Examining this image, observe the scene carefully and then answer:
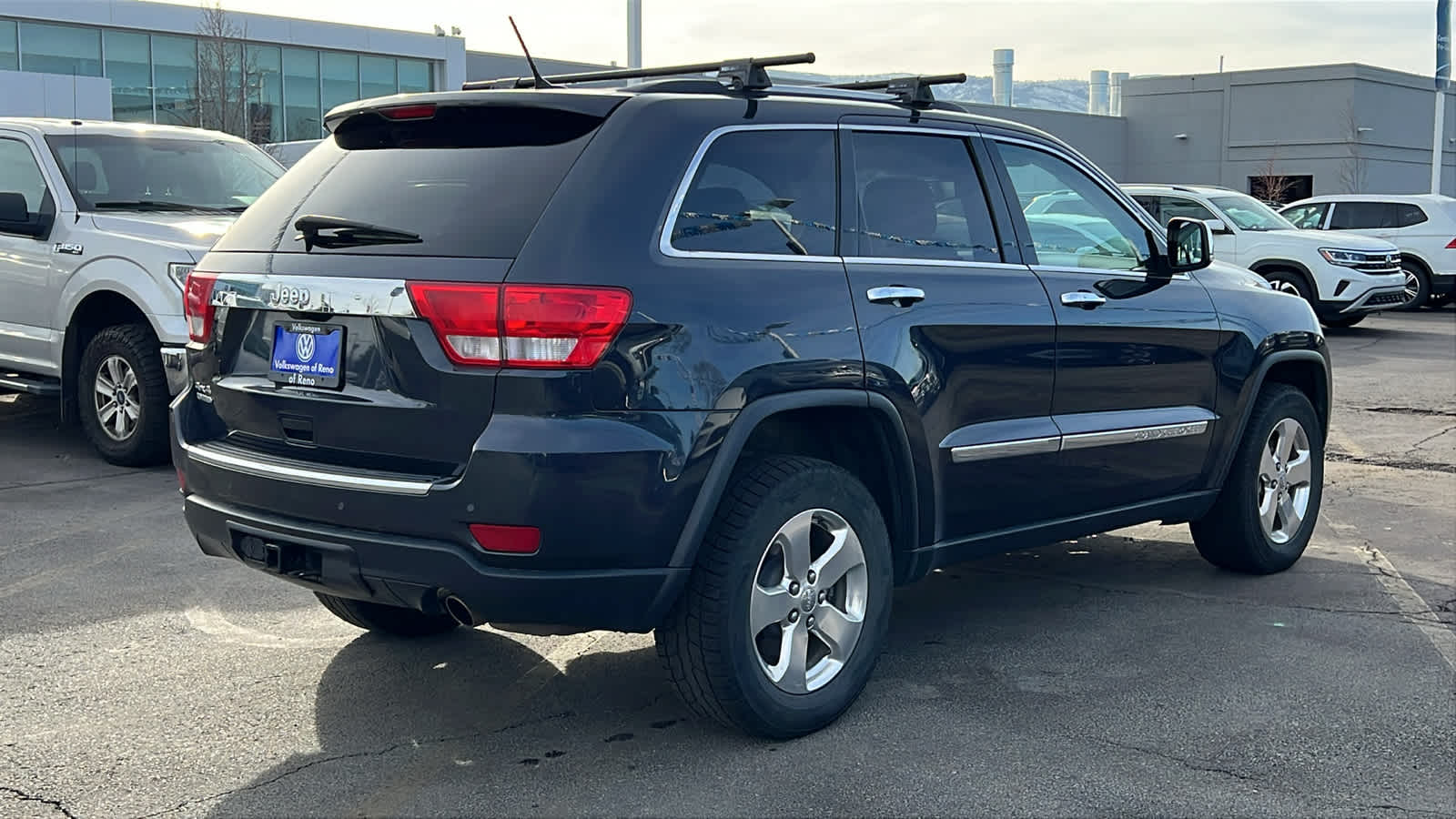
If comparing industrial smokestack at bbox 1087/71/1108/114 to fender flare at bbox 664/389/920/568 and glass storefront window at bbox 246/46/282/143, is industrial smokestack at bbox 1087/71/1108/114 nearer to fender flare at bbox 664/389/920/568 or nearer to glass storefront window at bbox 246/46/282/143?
glass storefront window at bbox 246/46/282/143

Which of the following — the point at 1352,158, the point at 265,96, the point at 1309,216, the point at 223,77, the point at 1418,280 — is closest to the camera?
the point at 1418,280

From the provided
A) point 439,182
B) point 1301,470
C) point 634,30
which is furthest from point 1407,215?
point 439,182

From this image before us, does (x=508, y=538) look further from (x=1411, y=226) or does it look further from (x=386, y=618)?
(x=1411, y=226)

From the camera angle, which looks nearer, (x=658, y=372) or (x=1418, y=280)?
(x=658, y=372)

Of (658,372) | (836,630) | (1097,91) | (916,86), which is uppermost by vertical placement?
(1097,91)

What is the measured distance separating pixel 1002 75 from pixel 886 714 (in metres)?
81.1

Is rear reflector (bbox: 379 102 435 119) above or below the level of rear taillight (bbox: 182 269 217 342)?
above

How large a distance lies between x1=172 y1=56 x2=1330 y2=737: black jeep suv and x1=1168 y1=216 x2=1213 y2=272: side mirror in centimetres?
58

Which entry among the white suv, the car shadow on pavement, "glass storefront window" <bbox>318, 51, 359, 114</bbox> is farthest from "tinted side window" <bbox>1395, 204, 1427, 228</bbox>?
"glass storefront window" <bbox>318, 51, 359, 114</bbox>

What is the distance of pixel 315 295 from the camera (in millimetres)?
4098

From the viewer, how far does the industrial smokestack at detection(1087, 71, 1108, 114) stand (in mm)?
80188

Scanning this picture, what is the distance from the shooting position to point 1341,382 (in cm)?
1373

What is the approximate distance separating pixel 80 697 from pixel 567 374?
2.05 m

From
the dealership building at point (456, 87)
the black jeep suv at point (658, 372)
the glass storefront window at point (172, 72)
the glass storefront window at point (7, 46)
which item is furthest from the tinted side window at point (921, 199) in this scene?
the glass storefront window at point (7, 46)
